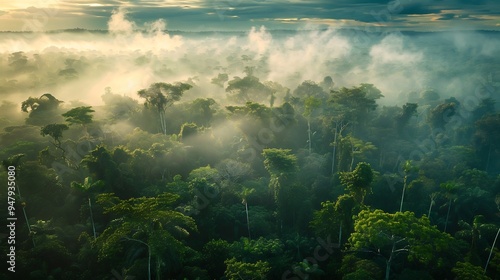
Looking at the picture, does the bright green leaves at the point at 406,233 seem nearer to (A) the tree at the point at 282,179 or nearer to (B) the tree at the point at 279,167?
(A) the tree at the point at 282,179

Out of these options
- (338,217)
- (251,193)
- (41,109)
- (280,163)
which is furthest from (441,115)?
(41,109)

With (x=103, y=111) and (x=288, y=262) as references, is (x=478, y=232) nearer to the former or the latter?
(x=288, y=262)

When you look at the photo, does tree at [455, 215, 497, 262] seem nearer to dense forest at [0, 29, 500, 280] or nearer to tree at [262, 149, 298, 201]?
dense forest at [0, 29, 500, 280]

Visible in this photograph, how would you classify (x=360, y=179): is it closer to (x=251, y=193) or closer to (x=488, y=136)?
(x=251, y=193)

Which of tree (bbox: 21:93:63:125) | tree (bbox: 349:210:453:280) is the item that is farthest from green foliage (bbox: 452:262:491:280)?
tree (bbox: 21:93:63:125)

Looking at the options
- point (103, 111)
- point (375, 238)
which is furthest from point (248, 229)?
point (103, 111)
